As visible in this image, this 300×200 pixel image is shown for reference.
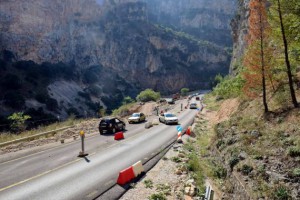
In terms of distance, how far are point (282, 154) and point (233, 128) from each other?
20.5 feet

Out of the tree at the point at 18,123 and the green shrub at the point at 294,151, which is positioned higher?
the green shrub at the point at 294,151

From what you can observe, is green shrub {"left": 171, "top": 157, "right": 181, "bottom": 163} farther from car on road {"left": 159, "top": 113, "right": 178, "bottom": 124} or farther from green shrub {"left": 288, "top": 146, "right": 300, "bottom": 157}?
car on road {"left": 159, "top": 113, "right": 178, "bottom": 124}

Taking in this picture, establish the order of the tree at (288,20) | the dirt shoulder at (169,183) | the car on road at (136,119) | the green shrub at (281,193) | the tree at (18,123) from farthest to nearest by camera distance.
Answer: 1. the car on road at (136,119)
2. the tree at (18,123)
3. the tree at (288,20)
4. the dirt shoulder at (169,183)
5. the green shrub at (281,193)

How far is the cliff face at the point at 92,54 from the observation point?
85.1m

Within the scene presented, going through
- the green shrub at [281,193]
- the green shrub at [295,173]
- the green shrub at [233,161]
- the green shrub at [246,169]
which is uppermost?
the green shrub at [295,173]

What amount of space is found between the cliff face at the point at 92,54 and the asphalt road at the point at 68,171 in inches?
2120

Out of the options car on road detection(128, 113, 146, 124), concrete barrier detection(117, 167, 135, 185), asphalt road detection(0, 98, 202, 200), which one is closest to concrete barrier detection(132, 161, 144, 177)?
concrete barrier detection(117, 167, 135, 185)

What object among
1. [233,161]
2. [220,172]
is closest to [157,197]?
[233,161]

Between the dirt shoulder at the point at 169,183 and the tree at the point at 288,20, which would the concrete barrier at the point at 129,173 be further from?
the tree at the point at 288,20

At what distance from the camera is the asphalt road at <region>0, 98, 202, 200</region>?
30.9 feet

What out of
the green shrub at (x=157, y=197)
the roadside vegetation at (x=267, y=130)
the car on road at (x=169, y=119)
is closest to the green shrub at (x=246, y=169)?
the roadside vegetation at (x=267, y=130)

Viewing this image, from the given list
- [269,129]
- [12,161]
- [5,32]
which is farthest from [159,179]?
[5,32]

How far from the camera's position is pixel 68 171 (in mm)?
12062

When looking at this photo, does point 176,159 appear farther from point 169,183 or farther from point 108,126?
point 108,126
